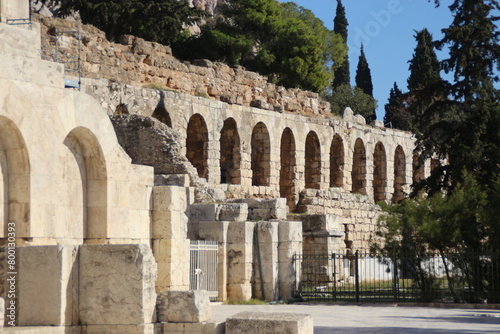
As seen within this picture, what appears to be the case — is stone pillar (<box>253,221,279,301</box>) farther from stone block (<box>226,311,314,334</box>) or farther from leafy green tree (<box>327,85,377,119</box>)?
leafy green tree (<box>327,85,377,119</box>)

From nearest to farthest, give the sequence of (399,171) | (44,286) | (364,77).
Answer: (44,286), (399,171), (364,77)

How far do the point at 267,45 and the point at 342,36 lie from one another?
49.7 ft

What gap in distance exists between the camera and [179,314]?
1273 cm

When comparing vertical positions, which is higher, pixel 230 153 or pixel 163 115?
Answer: pixel 163 115

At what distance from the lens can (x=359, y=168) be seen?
3912 cm

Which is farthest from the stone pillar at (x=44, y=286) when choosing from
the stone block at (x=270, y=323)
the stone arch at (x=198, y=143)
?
the stone arch at (x=198, y=143)

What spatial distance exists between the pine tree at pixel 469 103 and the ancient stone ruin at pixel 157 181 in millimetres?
4101

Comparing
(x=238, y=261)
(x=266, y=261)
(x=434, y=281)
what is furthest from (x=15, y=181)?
(x=434, y=281)

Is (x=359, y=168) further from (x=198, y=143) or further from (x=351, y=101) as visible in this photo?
(x=351, y=101)

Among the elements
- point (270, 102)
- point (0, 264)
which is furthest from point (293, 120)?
point (0, 264)

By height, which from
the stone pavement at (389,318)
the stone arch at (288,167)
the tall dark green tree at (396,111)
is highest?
the tall dark green tree at (396,111)

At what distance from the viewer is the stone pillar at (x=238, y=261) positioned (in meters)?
20.5

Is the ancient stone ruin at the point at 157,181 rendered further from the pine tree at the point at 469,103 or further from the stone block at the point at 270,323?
the pine tree at the point at 469,103

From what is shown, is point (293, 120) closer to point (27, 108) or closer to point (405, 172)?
point (405, 172)
